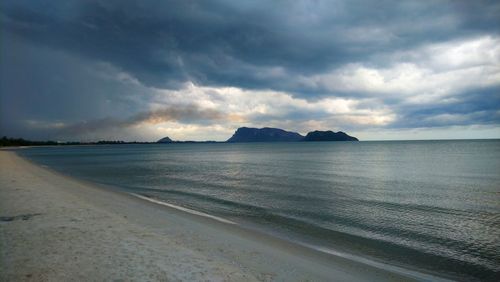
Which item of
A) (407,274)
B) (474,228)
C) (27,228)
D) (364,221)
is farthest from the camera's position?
(364,221)

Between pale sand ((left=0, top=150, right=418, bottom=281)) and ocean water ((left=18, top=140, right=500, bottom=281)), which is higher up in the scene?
pale sand ((left=0, top=150, right=418, bottom=281))

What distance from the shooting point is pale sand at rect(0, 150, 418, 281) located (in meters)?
8.67

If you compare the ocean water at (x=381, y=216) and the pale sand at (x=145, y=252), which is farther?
the ocean water at (x=381, y=216)

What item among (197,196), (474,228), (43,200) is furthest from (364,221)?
(43,200)

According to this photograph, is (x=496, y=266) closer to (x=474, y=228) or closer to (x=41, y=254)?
(x=474, y=228)

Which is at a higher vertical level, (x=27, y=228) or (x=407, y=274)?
(x=27, y=228)

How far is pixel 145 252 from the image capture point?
10359mm

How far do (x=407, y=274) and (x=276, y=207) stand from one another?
12.0m

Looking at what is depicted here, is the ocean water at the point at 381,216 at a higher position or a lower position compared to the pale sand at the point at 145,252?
lower

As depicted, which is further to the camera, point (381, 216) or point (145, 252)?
point (381, 216)

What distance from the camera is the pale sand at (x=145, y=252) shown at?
8672 mm

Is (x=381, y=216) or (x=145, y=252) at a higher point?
(x=145, y=252)

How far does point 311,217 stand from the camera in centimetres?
1897

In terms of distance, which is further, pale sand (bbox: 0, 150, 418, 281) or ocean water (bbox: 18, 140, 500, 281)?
ocean water (bbox: 18, 140, 500, 281)
